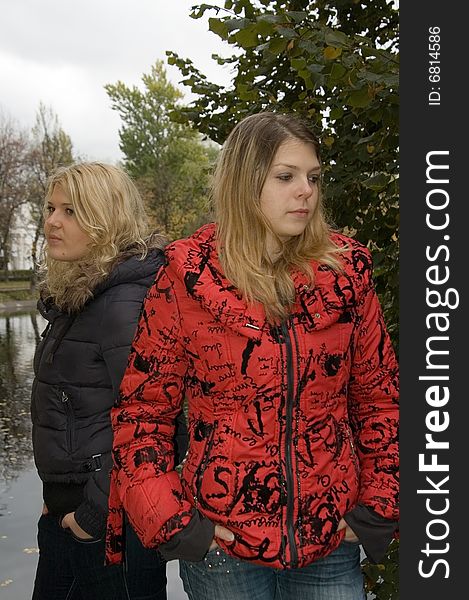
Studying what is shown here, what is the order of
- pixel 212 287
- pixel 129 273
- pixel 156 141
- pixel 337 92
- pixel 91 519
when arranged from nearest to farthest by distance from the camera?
1. pixel 212 287
2. pixel 91 519
3. pixel 129 273
4. pixel 337 92
5. pixel 156 141

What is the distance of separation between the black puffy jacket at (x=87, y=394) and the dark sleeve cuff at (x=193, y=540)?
0.46 meters

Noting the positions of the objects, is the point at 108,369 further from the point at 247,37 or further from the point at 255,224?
the point at 247,37

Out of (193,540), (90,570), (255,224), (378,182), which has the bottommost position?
(90,570)

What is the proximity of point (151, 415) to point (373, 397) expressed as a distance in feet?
2.04

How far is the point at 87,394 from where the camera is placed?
Answer: 2.48 metres

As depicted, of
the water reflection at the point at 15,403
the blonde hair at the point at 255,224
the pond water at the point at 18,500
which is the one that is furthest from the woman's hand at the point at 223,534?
the water reflection at the point at 15,403

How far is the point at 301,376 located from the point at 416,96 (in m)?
0.81

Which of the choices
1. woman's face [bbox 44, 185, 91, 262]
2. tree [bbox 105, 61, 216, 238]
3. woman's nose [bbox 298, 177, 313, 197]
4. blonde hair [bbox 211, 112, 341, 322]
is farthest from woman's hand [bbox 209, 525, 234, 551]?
tree [bbox 105, 61, 216, 238]

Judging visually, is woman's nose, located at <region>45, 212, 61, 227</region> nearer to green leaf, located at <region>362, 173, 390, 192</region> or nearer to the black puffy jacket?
the black puffy jacket

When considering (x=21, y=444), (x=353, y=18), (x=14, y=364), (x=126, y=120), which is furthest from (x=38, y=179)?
(x=353, y=18)

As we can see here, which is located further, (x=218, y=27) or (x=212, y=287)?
(x=218, y=27)

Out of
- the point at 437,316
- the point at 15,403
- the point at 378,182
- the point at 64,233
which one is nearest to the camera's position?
the point at 437,316

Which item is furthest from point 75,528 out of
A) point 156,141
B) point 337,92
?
point 156,141

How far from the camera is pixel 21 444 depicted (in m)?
8.61
